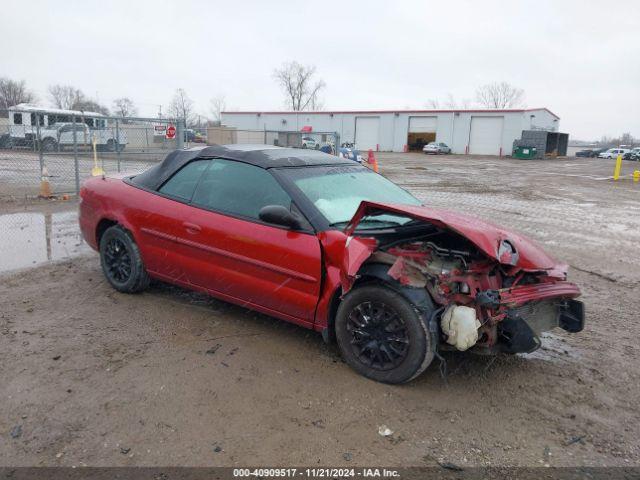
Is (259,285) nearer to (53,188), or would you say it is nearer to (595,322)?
(595,322)

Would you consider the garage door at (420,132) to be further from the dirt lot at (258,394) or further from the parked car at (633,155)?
the dirt lot at (258,394)

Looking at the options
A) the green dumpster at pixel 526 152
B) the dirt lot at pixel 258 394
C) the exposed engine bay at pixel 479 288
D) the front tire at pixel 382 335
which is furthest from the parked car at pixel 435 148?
the front tire at pixel 382 335

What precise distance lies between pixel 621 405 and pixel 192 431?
106 inches

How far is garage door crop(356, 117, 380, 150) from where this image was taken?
184 feet

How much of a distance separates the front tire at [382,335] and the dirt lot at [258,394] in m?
0.13

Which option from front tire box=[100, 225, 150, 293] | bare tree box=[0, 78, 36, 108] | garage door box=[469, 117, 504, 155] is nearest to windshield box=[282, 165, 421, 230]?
front tire box=[100, 225, 150, 293]

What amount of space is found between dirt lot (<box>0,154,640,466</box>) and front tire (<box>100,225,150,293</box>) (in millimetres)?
146

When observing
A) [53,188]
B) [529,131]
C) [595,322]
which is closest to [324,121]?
[529,131]

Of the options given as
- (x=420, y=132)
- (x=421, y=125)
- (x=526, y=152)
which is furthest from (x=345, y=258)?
(x=421, y=125)

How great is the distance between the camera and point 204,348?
Result: 12.8 ft

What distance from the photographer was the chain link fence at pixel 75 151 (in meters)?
12.1

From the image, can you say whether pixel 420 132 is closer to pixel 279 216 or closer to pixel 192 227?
pixel 192 227

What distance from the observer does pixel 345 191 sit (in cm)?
423

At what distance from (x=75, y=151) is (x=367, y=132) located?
47.6m
